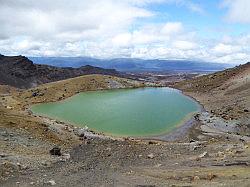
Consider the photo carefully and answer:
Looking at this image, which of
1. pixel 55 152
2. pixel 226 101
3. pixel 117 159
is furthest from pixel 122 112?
pixel 117 159

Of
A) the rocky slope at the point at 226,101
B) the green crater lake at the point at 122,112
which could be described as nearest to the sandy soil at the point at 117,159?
the rocky slope at the point at 226,101

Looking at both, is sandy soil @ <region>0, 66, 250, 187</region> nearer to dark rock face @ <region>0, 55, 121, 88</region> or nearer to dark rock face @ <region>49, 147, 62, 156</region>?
dark rock face @ <region>49, 147, 62, 156</region>

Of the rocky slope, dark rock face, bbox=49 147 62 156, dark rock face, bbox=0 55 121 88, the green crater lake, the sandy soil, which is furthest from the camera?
dark rock face, bbox=0 55 121 88

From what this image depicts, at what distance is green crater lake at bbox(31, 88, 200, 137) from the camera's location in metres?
62.2

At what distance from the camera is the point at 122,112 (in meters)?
78.9

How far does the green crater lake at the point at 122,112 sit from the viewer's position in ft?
204

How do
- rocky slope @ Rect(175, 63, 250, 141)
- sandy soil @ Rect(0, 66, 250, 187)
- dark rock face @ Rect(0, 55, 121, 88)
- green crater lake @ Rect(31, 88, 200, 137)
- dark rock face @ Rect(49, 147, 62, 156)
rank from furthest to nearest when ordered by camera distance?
1. dark rock face @ Rect(0, 55, 121, 88)
2. green crater lake @ Rect(31, 88, 200, 137)
3. rocky slope @ Rect(175, 63, 250, 141)
4. dark rock face @ Rect(49, 147, 62, 156)
5. sandy soil @ Rect(0, 66, 250, 187)

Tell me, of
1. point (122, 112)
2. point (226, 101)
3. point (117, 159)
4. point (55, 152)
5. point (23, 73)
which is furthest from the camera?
point (23, 73)

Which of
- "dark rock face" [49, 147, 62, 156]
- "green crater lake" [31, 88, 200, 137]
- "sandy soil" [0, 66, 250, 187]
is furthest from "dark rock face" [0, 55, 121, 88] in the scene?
"dark rock face" [49, 147, 62, 156]

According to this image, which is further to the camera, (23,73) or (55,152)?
(23,73)

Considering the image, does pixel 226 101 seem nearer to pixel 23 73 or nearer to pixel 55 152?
pixel 55 152

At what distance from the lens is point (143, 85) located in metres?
143

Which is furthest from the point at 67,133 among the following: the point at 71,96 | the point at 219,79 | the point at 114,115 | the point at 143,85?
the point at 143,85

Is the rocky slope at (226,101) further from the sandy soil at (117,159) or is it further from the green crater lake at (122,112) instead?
the green crater lake at (122,112)
